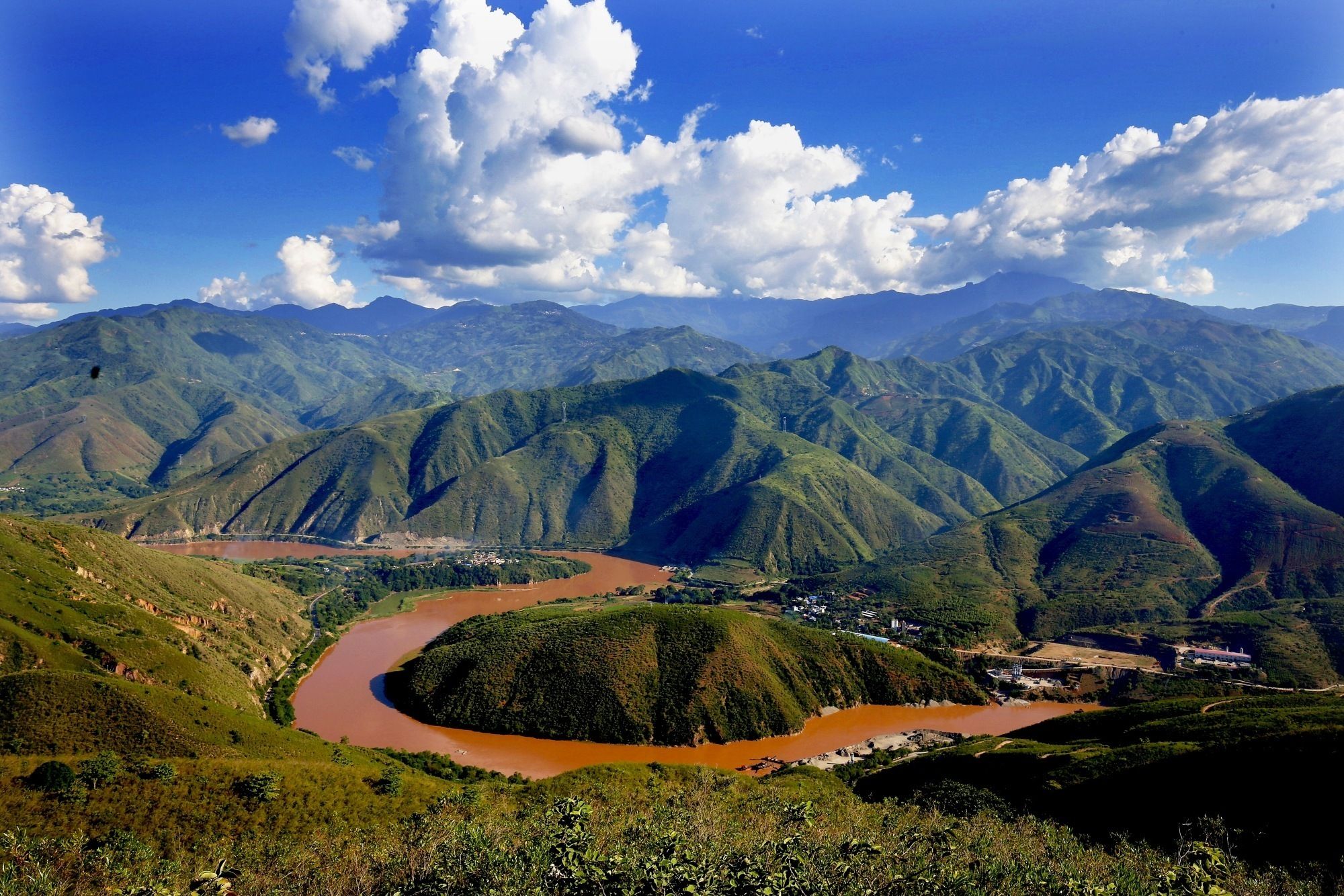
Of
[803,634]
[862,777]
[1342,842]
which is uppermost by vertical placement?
[1342,842]

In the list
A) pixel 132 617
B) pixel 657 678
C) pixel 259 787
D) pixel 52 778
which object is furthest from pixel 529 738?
pixel 52 778

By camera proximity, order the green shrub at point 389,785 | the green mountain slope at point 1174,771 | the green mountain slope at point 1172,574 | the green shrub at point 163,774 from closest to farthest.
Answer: the green mountain slope at point 1174,771, the green shrub at point 163,774, the green shrub at point 389,785, the green mountain slope at point 1172,574

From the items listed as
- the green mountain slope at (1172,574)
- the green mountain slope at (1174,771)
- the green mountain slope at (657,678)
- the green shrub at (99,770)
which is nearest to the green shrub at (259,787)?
the green shrub at (99,770)

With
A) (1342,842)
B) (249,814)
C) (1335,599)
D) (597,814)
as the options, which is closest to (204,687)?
(249,814)

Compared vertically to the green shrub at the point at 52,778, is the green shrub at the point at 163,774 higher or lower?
lower

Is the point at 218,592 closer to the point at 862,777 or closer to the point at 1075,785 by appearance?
the point at 862,777

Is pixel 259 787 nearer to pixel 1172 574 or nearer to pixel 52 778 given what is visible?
pixel 52 778

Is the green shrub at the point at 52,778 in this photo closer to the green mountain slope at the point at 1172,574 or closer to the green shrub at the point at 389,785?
the green shrub at the point at 389,785

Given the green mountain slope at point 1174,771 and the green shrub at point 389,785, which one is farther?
the green shrub at point 389,785
